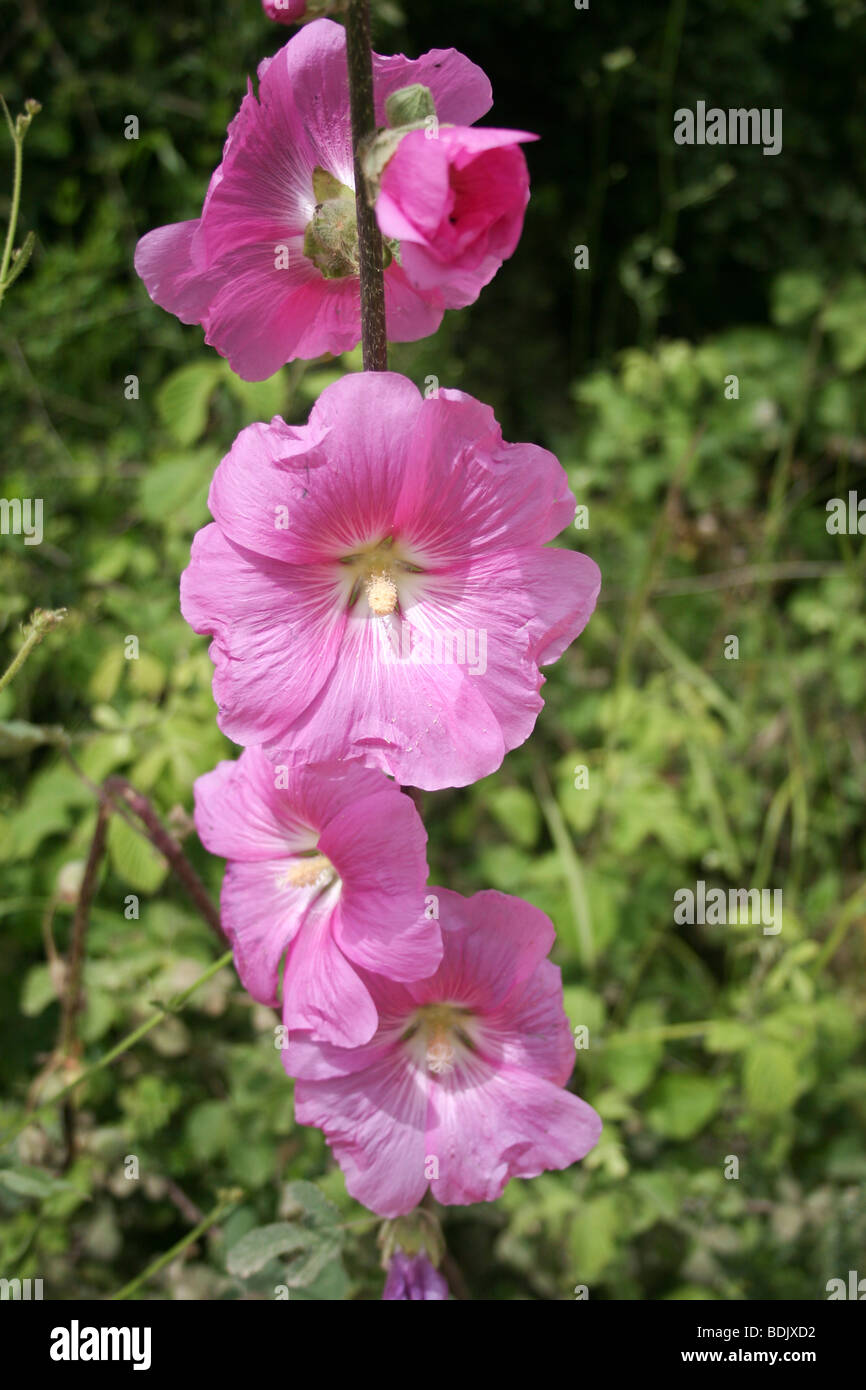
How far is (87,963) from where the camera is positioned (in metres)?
1.35

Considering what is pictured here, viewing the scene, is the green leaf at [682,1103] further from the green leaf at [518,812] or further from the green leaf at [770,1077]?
the green leaf at [518,812]

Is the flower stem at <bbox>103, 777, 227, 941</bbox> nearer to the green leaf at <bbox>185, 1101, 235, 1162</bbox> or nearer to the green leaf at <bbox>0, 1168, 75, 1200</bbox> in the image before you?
the green leaf at <bbox>0, 1168, 75, 1200</bbox>

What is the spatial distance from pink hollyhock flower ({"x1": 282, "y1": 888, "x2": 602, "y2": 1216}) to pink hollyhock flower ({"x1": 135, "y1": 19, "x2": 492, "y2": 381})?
446 millimetres

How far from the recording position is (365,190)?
0.65 m

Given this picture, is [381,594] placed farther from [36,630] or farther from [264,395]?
[264,395]

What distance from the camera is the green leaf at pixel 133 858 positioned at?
1.28 meters

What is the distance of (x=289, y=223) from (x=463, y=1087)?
668 millimetres

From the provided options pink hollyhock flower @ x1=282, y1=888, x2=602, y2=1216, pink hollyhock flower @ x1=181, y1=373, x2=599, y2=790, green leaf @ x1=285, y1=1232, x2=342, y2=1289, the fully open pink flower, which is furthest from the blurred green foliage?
the fully open pink flower

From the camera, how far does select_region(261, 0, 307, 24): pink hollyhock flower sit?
63 cm

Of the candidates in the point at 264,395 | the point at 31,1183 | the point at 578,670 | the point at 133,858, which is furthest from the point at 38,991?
the point at 578,670

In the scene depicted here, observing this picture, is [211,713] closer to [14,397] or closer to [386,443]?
[386,443]

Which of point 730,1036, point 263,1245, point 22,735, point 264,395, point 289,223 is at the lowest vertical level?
point 263,1245

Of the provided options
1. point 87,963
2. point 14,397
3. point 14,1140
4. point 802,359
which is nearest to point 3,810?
point 87,963

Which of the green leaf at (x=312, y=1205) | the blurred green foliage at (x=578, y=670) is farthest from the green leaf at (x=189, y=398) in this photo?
the green leaf at (x=312, y=1205)
